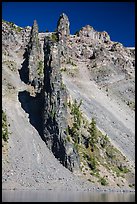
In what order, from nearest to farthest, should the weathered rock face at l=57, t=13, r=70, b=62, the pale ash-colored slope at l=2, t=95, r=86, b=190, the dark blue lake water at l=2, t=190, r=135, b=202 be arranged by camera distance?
the dark blue lake water at l=2, t=190, r=135, b=202 < the pale ash-colored slope at l=2, t=95, r=86, b=190 < the weathered rock face at l=57, t=13, r=70, b=62

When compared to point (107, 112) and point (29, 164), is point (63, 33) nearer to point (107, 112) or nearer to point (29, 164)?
point (107, 112)

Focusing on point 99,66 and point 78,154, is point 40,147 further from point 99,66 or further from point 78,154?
point 99,66

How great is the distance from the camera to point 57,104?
9781 cm

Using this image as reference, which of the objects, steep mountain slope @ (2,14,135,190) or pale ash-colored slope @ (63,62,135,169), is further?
pale ash-colored slope @ (63,62,135,169)

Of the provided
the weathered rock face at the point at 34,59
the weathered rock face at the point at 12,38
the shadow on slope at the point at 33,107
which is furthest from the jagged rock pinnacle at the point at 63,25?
the shadow on slope at the point at 33,107

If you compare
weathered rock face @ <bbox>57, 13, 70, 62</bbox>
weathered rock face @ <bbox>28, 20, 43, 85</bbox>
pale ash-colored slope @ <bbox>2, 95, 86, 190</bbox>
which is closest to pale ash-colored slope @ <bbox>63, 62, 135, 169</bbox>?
weathered rock face @ <bbox>28, 20, 43, 85</bbox>

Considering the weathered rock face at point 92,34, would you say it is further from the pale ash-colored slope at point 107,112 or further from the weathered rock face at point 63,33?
the pale ash-colored slope at point 107,112

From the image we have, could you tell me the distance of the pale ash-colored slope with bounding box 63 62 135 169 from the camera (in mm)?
105562

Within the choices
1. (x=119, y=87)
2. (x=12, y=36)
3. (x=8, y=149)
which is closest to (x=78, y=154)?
(x=8, y=149)

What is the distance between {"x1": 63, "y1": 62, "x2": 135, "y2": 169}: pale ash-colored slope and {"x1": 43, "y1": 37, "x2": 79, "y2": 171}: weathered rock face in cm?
1463

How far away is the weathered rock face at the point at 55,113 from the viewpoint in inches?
3524

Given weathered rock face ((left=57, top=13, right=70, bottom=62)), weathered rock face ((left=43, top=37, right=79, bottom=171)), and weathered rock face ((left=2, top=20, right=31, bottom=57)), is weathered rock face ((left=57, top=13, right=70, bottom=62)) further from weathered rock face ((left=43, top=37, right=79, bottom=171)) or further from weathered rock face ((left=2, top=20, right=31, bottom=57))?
weathered rock face ((left=43, top=37, right=79, bottom=171))

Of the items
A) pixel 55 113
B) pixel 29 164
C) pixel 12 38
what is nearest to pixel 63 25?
pixel 12 38

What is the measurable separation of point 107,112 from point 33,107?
26026mm
